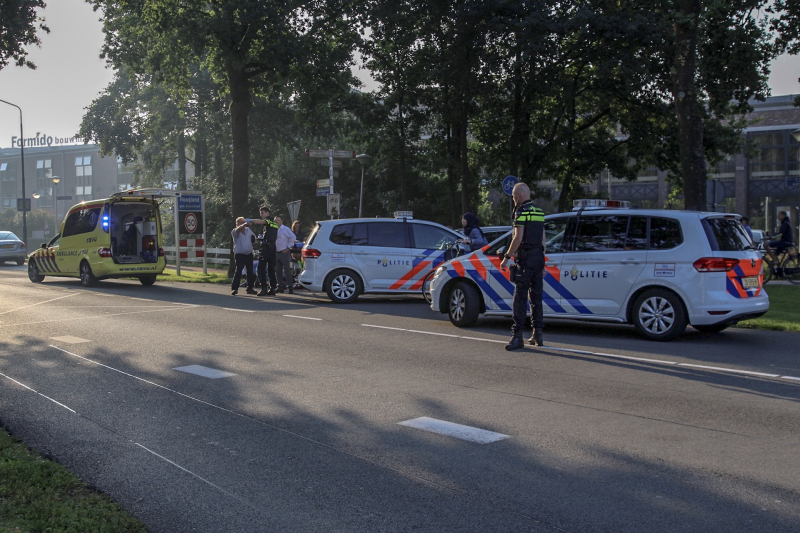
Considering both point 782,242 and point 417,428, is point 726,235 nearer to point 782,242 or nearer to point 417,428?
point 417,428

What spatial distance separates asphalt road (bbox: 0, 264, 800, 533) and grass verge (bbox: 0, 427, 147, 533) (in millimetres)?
211

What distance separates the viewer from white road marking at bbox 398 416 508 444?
5539mm

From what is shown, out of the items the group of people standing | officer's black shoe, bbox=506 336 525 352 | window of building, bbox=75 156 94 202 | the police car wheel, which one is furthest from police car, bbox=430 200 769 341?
window of building, bbox=75 156 94 202

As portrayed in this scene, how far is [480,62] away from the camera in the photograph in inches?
929

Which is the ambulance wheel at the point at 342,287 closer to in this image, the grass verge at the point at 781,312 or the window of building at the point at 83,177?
the grass verge at the point at 781,312

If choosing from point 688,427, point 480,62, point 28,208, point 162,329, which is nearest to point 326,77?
point 480,62

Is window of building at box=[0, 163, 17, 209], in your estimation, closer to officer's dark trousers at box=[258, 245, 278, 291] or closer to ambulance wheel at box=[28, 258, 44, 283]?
ambulance wheel at box=[28, 258, 44, 283]

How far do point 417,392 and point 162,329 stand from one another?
6053 millimetres

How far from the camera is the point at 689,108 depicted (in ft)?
55.8

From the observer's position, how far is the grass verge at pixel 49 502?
378 cm

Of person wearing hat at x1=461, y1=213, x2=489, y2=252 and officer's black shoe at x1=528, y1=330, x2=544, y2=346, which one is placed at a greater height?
person wearing hat at x1=461, y1=213, x2=489, y2=252

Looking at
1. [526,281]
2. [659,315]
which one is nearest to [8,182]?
[526,281]

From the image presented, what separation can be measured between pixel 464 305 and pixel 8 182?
400 feet

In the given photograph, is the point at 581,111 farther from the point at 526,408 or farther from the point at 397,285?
the point at 526,408
